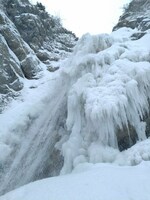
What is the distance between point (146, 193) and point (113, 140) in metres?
2.68

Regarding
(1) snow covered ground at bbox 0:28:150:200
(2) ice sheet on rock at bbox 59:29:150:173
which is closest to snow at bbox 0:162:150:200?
(1) snow covered ground at bbox 0:28:150:200

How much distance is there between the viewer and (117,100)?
8547mm

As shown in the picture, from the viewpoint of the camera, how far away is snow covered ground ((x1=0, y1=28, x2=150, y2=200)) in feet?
20.9

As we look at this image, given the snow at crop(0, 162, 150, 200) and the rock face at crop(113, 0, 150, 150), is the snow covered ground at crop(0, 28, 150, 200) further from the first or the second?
the rock face at crop(113, 0, 150, 150)

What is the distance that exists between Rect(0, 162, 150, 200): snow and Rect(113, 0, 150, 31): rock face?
305 inches

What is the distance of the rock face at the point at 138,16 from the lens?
1410 centimetres

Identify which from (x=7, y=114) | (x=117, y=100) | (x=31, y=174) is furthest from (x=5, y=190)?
(x=117, y=100)

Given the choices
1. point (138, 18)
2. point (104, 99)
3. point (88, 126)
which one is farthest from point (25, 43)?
point (104, 99)

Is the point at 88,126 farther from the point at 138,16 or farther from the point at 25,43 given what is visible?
the point at 138,16

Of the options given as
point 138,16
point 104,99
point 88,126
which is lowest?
point 88,126

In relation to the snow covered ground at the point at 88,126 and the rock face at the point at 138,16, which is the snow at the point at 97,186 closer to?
the snow covered ground at the point at 88,126

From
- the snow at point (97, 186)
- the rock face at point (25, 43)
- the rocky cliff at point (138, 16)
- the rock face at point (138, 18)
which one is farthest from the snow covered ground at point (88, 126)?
the rocky cliff at point (138, 16)

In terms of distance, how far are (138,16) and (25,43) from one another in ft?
16.5

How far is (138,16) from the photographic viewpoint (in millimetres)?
15242
